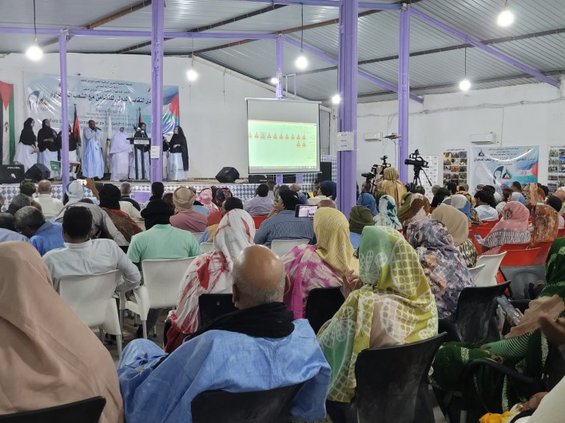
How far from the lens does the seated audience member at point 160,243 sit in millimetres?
4539

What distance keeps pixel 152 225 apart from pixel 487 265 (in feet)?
7.88

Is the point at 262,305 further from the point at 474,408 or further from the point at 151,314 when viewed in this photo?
the point at 151,314

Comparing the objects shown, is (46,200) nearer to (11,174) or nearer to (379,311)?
(11,174)

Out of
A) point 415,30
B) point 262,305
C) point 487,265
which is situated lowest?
point 487,265

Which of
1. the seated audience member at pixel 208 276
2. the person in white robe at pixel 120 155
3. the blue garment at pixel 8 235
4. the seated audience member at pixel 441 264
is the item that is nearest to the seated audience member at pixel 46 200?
the blue garment at pixel 8 235

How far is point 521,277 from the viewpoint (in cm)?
416

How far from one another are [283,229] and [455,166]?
38.0ft

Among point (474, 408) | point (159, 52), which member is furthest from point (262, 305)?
point (159, 52)

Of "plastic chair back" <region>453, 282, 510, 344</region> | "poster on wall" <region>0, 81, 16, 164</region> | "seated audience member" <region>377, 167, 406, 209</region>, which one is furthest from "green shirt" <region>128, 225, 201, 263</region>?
"poster on wall" <region>0, 81, 16, 164</region>

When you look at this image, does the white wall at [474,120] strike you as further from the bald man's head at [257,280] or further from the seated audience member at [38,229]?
the bald man's head at [257,280]

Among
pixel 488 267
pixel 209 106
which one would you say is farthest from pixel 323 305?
pixel 209 106

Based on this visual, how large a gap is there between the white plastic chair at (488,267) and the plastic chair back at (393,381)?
1.97m

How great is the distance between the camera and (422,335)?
2.49 m

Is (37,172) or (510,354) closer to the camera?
(510,354)
